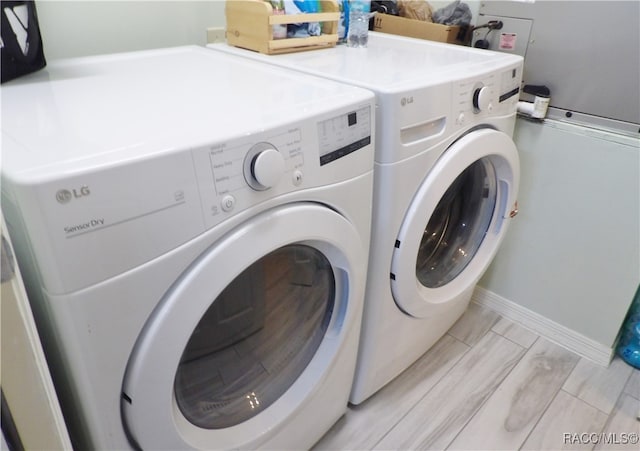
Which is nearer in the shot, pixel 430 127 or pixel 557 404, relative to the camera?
pixel 430 127

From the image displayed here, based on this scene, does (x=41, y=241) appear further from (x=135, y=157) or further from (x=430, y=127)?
Result: (x=430, y=127)

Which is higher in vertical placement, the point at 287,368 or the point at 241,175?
the point at 241,175

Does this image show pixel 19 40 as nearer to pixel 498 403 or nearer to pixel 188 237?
pixel 188 237

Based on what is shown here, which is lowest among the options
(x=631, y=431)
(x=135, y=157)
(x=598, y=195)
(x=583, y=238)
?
(x=631, y=431)

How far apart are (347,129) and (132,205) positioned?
1.27 feet

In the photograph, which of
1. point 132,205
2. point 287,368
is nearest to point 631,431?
point 287,368

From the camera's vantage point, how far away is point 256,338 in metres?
0.91

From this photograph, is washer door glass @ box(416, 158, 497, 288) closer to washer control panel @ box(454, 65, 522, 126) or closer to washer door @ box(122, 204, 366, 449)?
washer control panel @ box(454, 65, 522, 126)

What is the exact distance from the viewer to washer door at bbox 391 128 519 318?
40.0 inches

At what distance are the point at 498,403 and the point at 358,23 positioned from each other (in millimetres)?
1141

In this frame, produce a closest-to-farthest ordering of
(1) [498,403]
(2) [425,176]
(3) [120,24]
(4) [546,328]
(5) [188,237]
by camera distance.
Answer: (5) [188,237] < (2) [425,176] < (3) [120,24] < (1) [498,403] < (4) [546,328]

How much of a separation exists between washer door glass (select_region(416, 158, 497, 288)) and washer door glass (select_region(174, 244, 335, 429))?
1.35 feet

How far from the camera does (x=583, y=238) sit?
1422 millimetres

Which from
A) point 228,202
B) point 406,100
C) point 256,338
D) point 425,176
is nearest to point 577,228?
point 425,176
